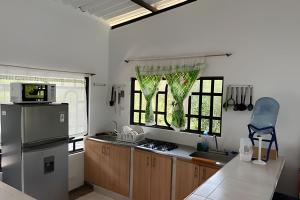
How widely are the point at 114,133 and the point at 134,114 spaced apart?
52 cm

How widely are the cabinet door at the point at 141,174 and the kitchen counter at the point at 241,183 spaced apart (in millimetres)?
1267

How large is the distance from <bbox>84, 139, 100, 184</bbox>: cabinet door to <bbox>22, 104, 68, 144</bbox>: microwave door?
83 cm

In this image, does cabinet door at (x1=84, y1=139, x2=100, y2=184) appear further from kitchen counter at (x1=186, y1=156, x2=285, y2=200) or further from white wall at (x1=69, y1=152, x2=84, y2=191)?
kitchen counter at (x1=186, y1=156, x2=285, y2=200)

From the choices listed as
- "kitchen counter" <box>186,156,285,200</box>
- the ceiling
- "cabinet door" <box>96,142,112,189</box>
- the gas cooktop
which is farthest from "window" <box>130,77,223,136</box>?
the ceiling

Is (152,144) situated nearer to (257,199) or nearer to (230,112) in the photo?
(230,112)

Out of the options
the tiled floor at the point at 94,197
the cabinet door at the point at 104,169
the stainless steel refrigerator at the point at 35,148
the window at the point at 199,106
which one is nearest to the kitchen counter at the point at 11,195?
the stainless steel refrigerator at the point at 35,148

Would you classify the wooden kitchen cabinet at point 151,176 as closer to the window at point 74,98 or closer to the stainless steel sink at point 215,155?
the stainless steel sink at point 215,155

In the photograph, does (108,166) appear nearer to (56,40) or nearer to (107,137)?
(107,137)

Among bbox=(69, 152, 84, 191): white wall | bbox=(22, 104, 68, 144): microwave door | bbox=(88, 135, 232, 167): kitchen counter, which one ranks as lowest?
bbox=(69, 152, 84, 191): white wall

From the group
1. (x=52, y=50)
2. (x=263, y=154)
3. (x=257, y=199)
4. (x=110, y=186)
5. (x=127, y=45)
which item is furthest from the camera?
(x=127, y=45)

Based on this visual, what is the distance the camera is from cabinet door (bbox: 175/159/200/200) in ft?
8.27

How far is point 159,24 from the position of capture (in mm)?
3400

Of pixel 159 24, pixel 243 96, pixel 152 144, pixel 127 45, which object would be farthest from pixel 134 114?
pixel 243 96

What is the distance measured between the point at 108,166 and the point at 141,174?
643 millimetres
